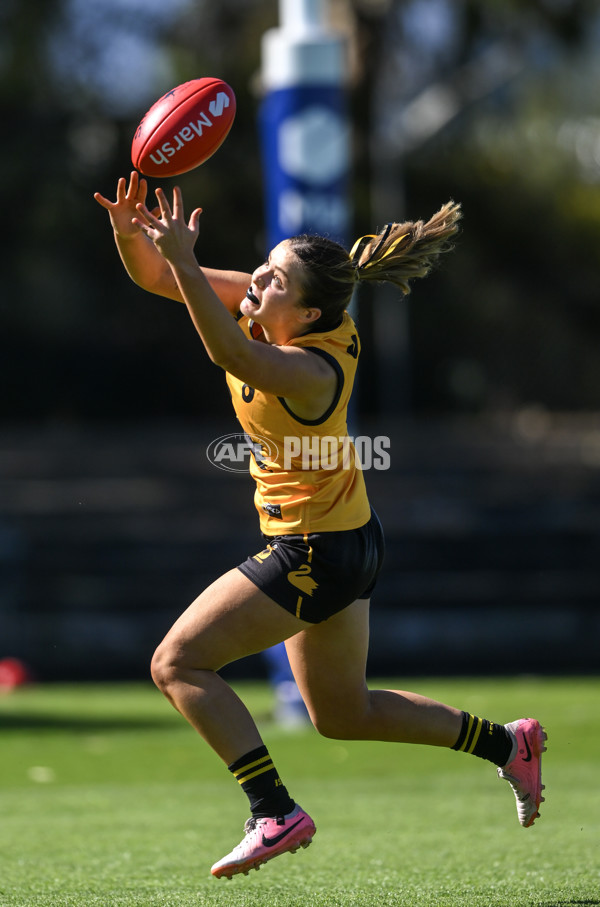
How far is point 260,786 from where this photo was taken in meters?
4.11

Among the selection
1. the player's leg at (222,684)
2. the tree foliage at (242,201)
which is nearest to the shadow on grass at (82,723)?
the player's leg at (222,684)

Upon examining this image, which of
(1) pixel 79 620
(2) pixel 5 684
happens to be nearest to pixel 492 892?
(2) pixel 5 684

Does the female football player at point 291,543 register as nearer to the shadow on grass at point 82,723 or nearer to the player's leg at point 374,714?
the player's leg at point 374,714

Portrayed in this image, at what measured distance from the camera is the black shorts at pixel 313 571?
4.11m

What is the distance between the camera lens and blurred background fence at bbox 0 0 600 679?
50.8 feet

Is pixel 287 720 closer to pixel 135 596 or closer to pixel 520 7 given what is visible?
pixel 135 596

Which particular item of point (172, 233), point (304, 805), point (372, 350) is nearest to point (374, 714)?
point (172, 233)

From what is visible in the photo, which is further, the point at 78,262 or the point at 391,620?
the point at 78,262

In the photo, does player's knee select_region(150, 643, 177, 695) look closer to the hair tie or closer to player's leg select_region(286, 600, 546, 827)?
player's leg select_region(286, 600, 546, 827)

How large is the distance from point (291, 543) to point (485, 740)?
3.32 feet

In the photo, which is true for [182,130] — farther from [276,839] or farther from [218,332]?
[276,839]

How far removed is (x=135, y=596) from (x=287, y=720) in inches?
191

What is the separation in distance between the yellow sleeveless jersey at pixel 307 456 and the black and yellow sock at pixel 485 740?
2.73 feet

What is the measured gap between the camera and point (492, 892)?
14.5 feet
